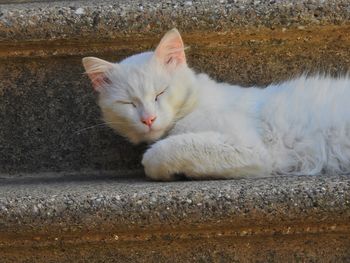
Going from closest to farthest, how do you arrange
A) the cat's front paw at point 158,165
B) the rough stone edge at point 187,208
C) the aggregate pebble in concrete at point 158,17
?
the rough stone edge at point 187,208 → the cat's front paw at point 158,165 → the aggregate pebble in concrete at point 158,17

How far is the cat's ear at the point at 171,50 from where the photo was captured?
152 centimetres

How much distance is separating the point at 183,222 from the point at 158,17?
0.61 m

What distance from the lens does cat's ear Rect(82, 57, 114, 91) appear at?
5.08ft

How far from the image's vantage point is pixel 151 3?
5.20 feet

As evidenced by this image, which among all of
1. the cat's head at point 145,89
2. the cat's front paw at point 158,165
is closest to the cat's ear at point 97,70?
the cat's head at point 145,89

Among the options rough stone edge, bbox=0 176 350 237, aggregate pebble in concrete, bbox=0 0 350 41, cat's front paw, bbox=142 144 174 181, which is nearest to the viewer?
rough stone edge, bbox=0 176 350 237

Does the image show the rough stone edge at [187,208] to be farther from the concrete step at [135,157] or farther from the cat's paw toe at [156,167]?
the cat's paw toe at [156,167]

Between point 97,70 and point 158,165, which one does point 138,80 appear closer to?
point 97,70

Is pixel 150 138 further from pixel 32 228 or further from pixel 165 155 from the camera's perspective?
pixel 32 228

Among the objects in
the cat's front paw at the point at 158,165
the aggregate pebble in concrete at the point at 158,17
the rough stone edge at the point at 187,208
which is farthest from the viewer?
the aggregate pebble in concrete at the point at 158,17

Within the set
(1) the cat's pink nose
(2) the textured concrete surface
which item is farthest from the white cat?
(2) the textured concrete surface

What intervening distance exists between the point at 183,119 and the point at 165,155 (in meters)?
0.20

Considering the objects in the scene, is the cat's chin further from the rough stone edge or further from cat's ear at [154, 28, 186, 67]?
the rough stone edge

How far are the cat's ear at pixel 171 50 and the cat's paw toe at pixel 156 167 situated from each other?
0.28 meters
